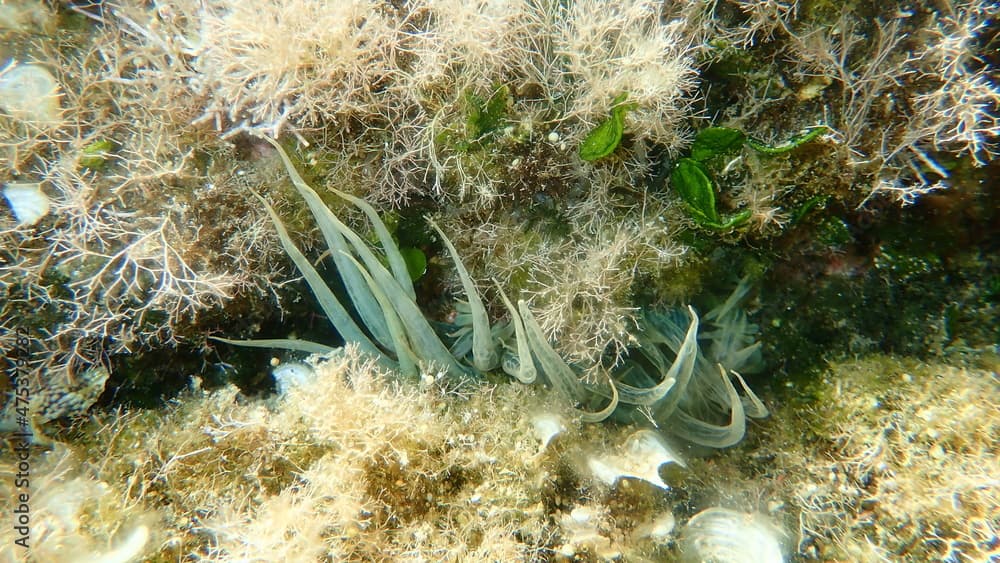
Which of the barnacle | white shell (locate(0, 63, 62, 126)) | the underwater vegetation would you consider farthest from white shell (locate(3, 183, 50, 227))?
the barnacle

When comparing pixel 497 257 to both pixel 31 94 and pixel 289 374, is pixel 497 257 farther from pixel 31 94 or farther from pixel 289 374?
pixel 31 94

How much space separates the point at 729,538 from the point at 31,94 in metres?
3.66

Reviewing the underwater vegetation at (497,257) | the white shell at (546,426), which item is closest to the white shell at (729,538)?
the underwater vegetation at (497,257)

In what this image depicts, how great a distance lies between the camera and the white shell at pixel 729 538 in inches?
81.4

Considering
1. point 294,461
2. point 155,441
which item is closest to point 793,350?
point 294,461

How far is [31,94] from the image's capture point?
202 centimetres

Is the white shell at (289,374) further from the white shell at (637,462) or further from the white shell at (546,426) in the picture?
the white shell at (637,462)

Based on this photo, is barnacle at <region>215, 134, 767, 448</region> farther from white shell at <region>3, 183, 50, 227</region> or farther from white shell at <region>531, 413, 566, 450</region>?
white shell at <region>3, 183, 50, 227</region>

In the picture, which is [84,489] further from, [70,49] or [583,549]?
[583,549]

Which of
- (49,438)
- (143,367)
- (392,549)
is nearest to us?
(392,549)

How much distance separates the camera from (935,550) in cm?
190

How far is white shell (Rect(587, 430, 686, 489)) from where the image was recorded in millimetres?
2096

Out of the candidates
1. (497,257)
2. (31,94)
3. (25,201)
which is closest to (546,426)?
(497,257)

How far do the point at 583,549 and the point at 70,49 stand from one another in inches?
123
